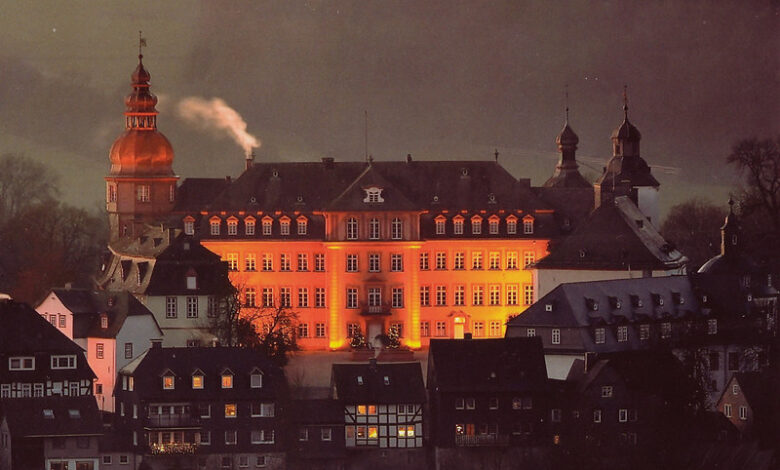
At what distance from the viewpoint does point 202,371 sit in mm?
126562

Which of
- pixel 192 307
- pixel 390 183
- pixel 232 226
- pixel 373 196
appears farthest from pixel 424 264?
pixel 192 307

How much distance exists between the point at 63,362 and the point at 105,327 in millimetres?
4401

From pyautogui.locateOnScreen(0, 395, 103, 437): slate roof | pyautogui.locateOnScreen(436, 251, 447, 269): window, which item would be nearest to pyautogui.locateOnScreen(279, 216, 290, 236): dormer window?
pyautogui.locateOnScreen(436, 251, 447, 269): window

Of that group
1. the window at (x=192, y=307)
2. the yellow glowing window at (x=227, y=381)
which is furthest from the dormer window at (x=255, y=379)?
the window at (x=192, y=307)

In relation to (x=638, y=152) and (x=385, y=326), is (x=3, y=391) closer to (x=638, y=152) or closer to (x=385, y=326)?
(x=385, y=326)

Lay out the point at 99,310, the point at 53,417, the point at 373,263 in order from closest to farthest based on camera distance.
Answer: the point at 53,417 < the point at 99,310 < the point at 373,263

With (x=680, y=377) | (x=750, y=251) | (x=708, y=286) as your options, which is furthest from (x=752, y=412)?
(x=750, y=251)

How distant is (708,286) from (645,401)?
13988 millimetres

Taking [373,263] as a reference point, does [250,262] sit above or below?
above

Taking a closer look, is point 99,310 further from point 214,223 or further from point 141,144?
point 141,144

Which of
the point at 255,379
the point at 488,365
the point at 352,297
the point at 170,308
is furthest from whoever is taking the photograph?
the point at 352,297

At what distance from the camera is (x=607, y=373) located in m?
129

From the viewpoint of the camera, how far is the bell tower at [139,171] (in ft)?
502

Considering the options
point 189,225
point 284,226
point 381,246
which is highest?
point 189,225
